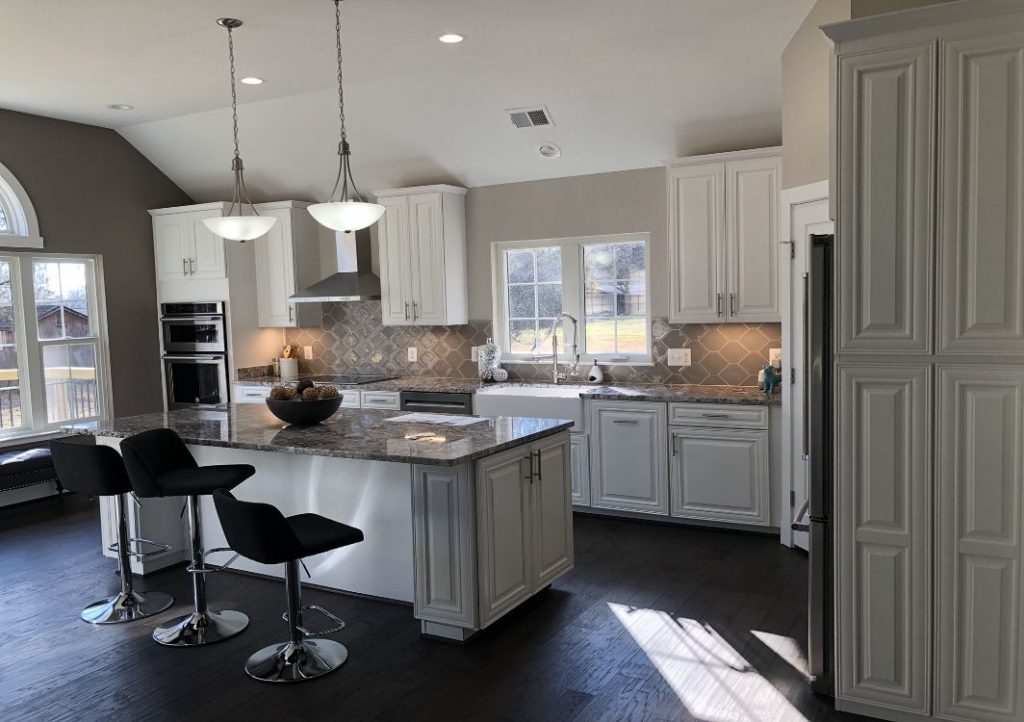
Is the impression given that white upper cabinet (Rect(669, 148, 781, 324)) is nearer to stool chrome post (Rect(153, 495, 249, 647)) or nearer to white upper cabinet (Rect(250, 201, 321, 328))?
stool chrome post (Rect(153, 495, 249, 647))

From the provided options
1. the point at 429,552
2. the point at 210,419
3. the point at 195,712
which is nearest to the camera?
the point at 195,712

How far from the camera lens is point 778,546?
486 cm

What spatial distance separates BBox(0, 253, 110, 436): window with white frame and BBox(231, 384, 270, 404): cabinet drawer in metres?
1.07

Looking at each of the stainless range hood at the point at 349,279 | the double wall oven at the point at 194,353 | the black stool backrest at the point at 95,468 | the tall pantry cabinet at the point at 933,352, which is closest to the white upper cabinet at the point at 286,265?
the stainless range hood at the point at 349,279

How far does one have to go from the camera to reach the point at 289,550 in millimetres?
3029

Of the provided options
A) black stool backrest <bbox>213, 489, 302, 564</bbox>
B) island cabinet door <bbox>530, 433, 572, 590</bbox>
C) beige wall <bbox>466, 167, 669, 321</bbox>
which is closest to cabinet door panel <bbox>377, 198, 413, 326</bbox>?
beige wall <bbox>466, 167, 669, 321</bbox>

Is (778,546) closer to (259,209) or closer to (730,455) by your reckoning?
(730,455)

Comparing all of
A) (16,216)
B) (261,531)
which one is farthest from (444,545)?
→ (16,216)

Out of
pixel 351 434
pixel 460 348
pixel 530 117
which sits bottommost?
pixel 351 434

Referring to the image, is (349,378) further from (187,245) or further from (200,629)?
(200,629)

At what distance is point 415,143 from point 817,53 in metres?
3.00

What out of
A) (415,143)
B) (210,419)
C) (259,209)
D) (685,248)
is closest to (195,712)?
(210,419)

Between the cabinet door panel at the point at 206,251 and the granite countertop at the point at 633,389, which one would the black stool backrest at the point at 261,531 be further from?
the cabinet door panel at the point at 206,251

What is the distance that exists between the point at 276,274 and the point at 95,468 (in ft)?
11.6
